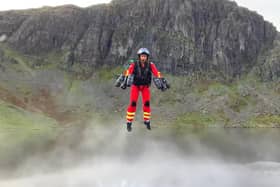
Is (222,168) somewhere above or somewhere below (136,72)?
below

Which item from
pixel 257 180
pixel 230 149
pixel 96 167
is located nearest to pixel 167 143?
pixel 230 149

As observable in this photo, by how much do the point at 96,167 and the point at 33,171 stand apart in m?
13.9

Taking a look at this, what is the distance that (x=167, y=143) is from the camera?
12225 cm

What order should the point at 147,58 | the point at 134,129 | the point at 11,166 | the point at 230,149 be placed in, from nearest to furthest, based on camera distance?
the point at 147,58 → the point at 11,166 → the point at 230,149 → the point at 134,129

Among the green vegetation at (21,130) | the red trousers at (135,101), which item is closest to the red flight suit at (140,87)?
the red trousers at (135,101)

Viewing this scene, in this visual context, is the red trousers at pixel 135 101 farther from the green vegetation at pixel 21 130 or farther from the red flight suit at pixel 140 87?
the green vegetation at pixel 21 130

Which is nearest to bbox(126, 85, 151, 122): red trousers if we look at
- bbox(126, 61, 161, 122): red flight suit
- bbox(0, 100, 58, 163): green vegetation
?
bbox(126, 61, 161, 122): red flight suit

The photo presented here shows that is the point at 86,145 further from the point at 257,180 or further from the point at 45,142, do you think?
the point at 257,180

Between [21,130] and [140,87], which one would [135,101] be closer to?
[140,87]

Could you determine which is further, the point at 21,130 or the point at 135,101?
the point at 21,130

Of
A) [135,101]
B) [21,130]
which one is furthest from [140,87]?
[21,130]

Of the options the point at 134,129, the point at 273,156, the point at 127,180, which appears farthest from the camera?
the point at 134,129

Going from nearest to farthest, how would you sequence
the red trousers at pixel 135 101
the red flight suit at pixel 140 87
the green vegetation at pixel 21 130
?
the red flight suit at pixel 140 87 < the red trousers at pixel 135 101 < the green vegetation at pixel 21 130

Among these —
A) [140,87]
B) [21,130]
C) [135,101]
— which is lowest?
[21,130]
